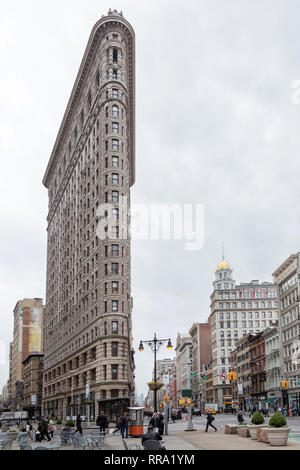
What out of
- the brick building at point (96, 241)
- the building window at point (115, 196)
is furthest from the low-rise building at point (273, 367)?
the building window at point (115, 196)

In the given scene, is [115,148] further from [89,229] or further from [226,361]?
[226,361]

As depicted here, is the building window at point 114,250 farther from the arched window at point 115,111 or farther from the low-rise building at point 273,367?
the low-rise building at point 273,367

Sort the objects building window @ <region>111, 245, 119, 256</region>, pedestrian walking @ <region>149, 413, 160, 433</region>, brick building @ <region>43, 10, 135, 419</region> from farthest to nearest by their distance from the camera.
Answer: building window @ <region>111, 245, 119, 256</region> < brick building @ <region>43, 10, 135, 419</region> < pedestrian walking @ <region>149, 413, 160, 433</region>

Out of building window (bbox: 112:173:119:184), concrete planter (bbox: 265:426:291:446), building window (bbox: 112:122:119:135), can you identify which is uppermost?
building window (bbox: 112:122:119:135)

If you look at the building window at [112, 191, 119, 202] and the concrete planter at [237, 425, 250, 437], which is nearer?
the concrete planter at [237, 425, 250, 437]

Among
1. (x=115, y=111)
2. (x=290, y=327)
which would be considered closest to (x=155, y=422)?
(x=115, y=111)

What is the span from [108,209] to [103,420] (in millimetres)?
39965

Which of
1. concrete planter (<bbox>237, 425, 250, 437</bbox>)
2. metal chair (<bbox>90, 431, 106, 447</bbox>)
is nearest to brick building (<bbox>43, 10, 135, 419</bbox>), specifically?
concrete planter (<bbox>237, 425, 250, 437</bbox>)

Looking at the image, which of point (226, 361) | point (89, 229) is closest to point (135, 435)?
point (89, 229)

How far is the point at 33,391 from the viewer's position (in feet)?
533

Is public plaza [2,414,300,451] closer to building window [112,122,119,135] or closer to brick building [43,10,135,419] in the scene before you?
brick building [43,10,135,419]

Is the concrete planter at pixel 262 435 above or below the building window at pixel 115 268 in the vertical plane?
below

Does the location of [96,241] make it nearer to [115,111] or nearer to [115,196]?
[115,196]

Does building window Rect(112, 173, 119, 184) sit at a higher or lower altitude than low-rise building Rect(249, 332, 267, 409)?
higher
